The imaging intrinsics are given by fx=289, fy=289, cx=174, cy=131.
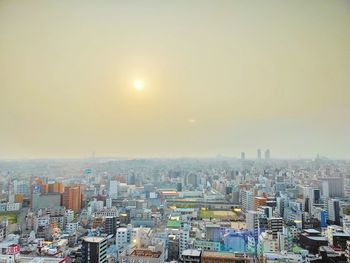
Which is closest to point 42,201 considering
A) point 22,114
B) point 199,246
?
point 22,114

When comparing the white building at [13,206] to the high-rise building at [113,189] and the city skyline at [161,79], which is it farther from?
the high-rise building at [113,189]

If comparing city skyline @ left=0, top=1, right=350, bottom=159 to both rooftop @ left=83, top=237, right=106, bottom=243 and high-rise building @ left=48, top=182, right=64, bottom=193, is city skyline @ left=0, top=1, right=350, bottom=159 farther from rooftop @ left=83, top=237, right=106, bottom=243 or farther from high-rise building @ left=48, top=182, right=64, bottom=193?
rooftop @ left=83, top=237, right=106, bottom=243

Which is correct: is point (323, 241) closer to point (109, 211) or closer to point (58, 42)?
point (109, 211)

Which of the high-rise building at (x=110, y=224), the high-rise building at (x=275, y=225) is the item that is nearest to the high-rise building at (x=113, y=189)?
the high-rise building at (x=110, y=224)

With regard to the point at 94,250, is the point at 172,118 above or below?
above

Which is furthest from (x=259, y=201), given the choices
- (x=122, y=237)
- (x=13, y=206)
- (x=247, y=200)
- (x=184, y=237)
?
(x=13, y=206)

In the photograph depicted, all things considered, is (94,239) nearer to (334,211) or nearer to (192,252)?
(192,252)

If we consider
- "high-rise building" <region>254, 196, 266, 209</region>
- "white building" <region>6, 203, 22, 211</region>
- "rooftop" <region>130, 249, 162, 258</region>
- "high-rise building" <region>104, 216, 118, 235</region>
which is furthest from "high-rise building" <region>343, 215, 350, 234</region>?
"white building" <region>6, 203, 22, 211</region>
